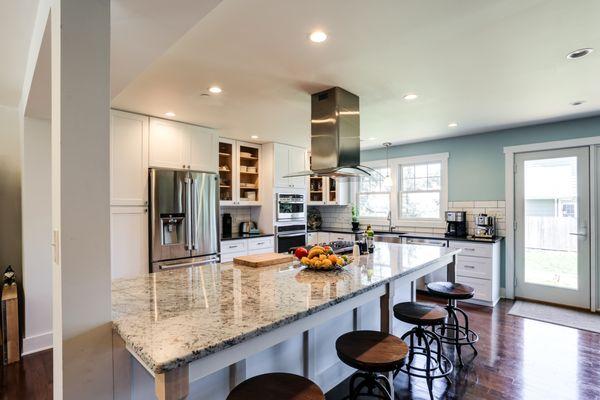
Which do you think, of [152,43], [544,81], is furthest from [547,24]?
[152,43]

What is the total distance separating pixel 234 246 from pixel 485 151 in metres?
3.96

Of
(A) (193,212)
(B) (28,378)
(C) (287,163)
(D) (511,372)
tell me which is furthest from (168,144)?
(D) (511,372)

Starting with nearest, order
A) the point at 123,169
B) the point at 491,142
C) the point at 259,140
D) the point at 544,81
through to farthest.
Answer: the point at 544,81 → the point at 123,169 → the point at 491,142 → the point at 259,140

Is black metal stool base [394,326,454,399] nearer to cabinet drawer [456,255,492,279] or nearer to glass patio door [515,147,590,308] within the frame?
cabinet drawer [456,255,492,279]

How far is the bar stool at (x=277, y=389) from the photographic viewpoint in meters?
1.25

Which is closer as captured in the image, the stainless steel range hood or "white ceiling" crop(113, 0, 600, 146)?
"white ceiling" crop(113, 0, 600, 146)

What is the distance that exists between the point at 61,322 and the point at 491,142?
5226 mm

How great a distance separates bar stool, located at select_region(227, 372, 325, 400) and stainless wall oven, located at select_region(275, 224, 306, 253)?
11.9ft

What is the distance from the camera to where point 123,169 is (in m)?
3.39

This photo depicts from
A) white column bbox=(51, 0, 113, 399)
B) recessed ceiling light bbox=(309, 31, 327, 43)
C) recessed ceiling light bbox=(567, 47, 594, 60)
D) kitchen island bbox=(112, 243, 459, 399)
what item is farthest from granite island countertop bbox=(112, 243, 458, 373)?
recessed ceiling light bbox=(567, 47, 594, 60)

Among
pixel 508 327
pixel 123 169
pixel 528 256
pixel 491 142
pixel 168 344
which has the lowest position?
pixel 508 327

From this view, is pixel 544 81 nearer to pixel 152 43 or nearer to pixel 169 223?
pixel 152 43

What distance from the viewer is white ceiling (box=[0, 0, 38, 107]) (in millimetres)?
1739

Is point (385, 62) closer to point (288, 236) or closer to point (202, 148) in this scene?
point (202, 148)
